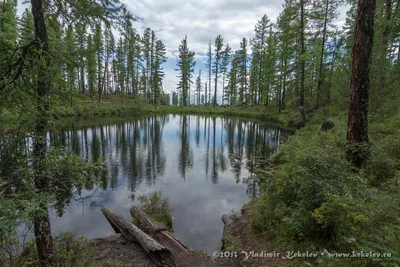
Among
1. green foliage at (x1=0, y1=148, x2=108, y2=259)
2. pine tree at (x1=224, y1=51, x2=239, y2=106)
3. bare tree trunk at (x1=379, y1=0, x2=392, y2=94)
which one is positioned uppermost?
pine tree at (x1=224, y1=51, x2=239, y2=106)

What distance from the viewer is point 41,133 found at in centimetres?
232

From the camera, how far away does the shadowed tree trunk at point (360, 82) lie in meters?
4.90

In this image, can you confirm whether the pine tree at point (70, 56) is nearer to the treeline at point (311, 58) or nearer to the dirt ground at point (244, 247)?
the dirt ground at point (244, 247)

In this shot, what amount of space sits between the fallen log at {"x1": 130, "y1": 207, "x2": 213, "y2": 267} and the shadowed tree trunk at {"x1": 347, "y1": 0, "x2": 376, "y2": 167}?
14.5 feet

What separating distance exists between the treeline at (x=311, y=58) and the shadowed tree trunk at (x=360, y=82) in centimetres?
575

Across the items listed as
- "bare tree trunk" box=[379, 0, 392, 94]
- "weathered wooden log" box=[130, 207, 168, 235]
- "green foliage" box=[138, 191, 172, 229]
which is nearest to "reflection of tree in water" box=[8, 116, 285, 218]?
"green foliage" box=[138, 191, 172, 229]

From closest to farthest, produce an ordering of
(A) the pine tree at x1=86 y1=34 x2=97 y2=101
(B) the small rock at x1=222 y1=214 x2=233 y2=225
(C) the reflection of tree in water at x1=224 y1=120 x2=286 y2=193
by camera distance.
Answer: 1. (A) the pine tree at x1=86 y1=34 x2=97 y2=101
2. (B) the small rock at x1=222 y1=214 x2=233 y2=225
3. (C) the reflection of tree in water at x1=224 y1=120 x2=286 y2=193

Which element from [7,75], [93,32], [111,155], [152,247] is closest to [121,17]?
[93,32]

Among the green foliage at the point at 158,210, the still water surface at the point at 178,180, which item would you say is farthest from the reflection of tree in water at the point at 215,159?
the green foliage at the point at 158,210

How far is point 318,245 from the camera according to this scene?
326cm

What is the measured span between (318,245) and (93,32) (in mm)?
5400

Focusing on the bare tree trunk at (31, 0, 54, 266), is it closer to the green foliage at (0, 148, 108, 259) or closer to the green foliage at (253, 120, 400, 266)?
the green foliage at (0, 148, 108, 259)

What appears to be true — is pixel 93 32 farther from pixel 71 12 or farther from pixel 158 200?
pixel 158 200

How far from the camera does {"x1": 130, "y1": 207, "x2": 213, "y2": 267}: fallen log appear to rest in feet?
14.1
